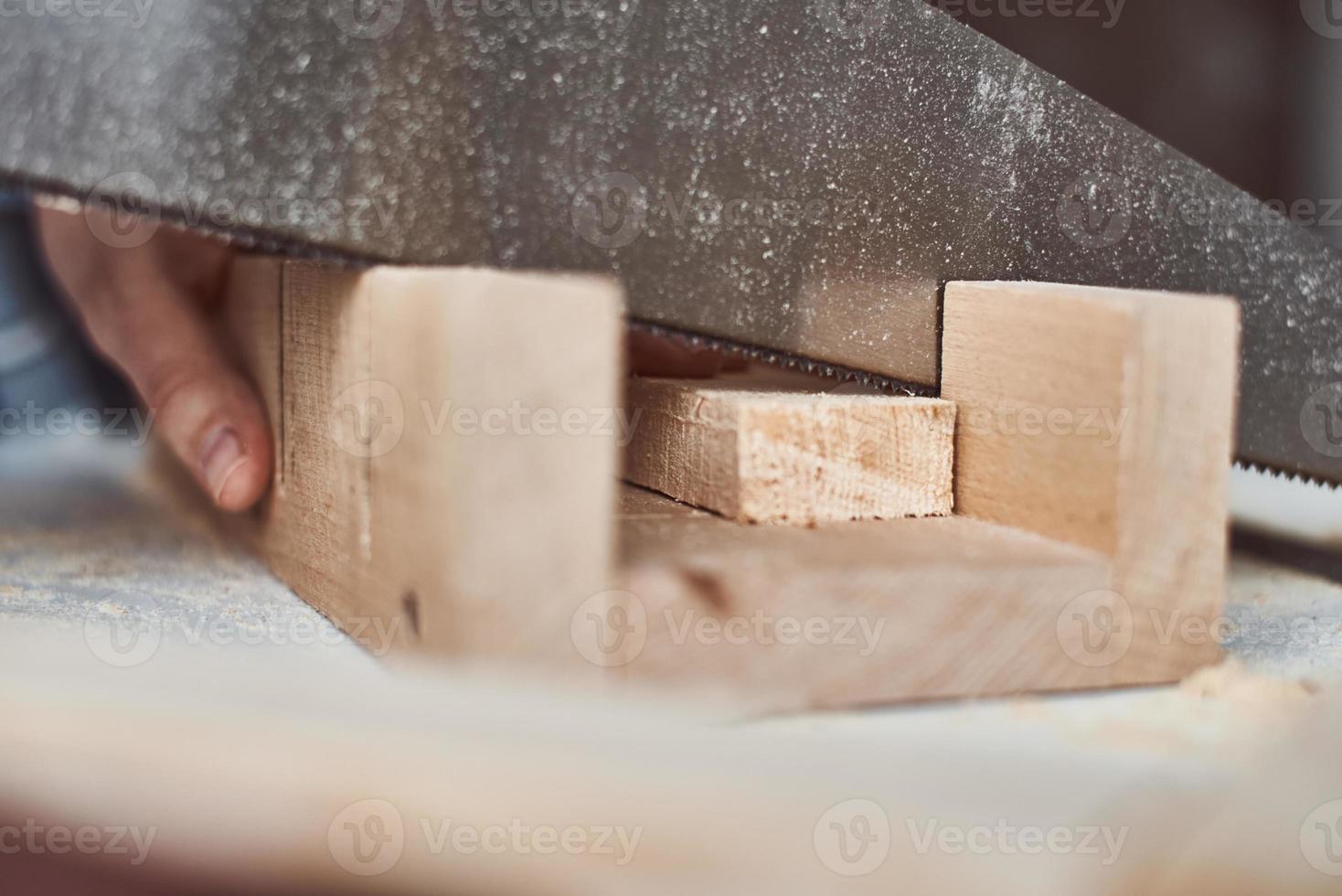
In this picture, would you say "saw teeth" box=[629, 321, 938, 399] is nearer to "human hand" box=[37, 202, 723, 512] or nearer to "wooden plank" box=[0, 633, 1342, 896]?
"human hand" box=[37, 202, 723, 512]

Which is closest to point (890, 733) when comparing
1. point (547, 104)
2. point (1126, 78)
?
point (547, 104)

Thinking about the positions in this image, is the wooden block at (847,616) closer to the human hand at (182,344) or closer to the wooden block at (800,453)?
the wooden block at (800,453)

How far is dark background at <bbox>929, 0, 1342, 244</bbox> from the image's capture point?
6.09 ft

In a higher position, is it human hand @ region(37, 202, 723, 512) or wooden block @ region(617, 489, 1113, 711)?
human hand @ region(37, 202, 723, 512)

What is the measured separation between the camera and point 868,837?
25.2 inches

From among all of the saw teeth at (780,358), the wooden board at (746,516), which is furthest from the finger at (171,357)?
the saw teeth at (780,358)

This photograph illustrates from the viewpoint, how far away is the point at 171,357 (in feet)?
4.59

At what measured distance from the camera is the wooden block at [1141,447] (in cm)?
88

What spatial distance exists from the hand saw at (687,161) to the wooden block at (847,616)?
0.22 m

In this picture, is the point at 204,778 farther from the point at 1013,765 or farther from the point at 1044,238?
the point at 1044,238

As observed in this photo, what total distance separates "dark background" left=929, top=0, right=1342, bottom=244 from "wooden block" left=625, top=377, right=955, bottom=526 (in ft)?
2.85

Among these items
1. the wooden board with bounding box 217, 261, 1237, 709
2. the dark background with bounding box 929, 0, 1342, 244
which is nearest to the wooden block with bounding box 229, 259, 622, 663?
the wooden board with bounding box 217, 261, 1237, 709

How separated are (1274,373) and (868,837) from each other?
2.68 ft

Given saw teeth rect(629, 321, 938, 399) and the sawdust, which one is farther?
saw teeth rect(629, 321, 938, 399)
